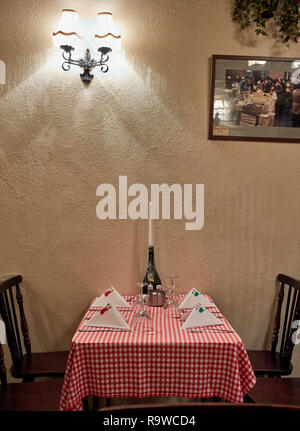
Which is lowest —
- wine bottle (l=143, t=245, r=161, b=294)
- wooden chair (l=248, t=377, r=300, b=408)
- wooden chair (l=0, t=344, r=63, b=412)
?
wooden chair (l=248, t=377, r=300, b=408)

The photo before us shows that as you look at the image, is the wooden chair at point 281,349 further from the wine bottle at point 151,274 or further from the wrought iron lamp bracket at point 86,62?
the wrought iron lamp bracket at point 86,62

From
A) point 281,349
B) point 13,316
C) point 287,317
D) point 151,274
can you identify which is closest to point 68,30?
point 151,274

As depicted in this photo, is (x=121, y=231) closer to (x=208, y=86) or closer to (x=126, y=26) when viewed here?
(x=208, y=86)

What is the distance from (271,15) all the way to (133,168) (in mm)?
1464

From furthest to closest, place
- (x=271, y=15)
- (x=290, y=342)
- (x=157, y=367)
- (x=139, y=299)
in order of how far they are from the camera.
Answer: (x=271, y=15)
(x=290, y=342)
(x=139, y=299)
(x=157, y=367)

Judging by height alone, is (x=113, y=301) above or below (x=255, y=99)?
below

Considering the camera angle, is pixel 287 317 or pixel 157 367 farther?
pixel 287 317

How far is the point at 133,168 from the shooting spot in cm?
281

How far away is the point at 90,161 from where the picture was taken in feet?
9.20

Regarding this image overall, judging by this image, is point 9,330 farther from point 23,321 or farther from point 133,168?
point 133,168

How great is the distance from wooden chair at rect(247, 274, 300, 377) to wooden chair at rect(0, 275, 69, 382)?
1.28 metres

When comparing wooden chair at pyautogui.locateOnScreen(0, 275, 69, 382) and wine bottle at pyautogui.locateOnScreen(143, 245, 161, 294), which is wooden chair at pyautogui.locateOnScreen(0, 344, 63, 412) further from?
wine bottle at pyautogui.locateOnScreen(143, 245, 161, 294)

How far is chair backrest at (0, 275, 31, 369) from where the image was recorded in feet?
7.82

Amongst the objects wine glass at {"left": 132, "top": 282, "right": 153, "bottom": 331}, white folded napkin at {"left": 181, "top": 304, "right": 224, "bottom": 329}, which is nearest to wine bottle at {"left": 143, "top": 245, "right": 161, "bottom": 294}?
wine glass at {"left": 132, "top": 282, "right": 153, "bottom": 331}
